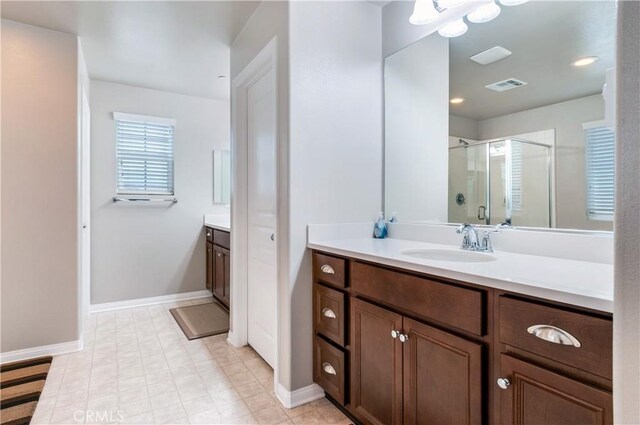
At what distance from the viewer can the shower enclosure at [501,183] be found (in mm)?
1469

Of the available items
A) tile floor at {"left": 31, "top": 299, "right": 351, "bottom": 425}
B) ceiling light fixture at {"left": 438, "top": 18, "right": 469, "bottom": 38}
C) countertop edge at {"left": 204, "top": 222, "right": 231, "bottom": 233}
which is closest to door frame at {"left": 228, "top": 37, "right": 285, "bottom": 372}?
tile floor at {"left": 31, "top": 299, "right": 351, "bottom": 425}

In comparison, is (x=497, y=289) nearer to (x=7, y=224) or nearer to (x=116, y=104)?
(x=7, y=224)

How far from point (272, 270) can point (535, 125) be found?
1685 millimetres

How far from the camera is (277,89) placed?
192cm

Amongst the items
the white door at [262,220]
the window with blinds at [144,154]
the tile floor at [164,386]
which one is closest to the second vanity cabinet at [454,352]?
the tile floor at [164,386]

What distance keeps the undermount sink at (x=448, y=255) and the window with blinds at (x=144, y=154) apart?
3.16m

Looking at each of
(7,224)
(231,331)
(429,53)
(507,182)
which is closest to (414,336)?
(507,182)

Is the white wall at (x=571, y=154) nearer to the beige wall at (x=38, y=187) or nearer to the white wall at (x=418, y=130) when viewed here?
the white wall at (x=418, y=130)

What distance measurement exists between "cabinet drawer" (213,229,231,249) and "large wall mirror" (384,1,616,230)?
1.69 meters

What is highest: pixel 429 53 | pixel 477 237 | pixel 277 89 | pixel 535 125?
pixel 429 53

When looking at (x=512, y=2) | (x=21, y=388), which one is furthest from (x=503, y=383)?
(x=21, y=388)

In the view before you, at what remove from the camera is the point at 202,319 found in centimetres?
321

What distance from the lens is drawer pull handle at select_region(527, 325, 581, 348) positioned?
81cm

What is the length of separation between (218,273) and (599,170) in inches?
127
